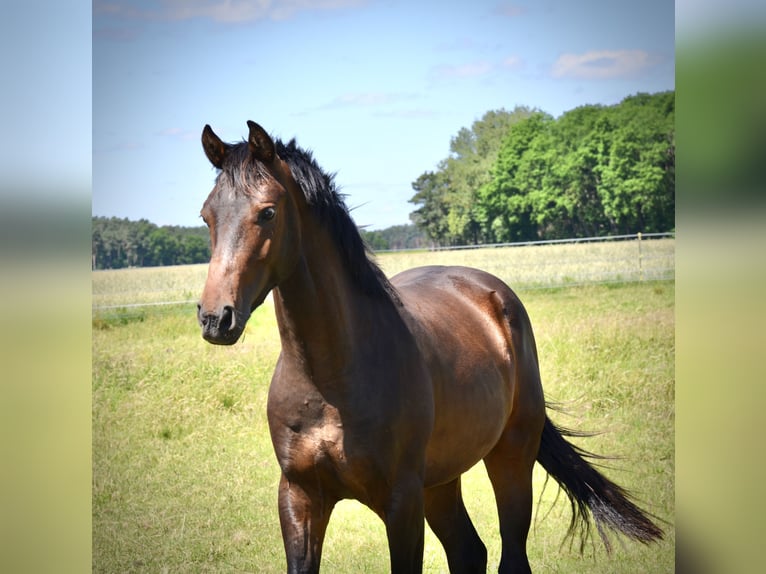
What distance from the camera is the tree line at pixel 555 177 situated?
240 inches

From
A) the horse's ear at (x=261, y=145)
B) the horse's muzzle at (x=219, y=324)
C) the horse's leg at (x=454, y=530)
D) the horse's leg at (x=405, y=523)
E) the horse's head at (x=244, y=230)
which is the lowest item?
the horse's leg at (x=454, y=530)

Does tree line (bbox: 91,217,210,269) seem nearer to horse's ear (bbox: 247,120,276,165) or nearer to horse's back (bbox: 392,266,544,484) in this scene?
horse's back (bbox: 392,266,544,484)

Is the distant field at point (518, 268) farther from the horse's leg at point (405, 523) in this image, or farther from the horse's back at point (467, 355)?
the horse's leg at point (405, 523)

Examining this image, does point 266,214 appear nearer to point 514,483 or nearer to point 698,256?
point 698,256

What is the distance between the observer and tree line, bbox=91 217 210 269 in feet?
17.1

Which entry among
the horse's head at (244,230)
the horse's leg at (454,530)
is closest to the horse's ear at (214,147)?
the horse's head at (244,230)

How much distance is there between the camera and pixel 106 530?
455cm

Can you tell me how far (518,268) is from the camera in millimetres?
6746

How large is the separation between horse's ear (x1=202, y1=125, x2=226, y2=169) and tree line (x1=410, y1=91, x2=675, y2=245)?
12.1 feet

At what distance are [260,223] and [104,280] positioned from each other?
12.0 feet

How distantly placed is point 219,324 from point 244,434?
3.11 m

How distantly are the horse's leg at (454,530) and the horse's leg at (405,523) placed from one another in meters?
0.76

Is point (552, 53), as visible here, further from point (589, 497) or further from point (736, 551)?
point (736, 551)

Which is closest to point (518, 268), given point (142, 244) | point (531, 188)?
point (531, 188)
